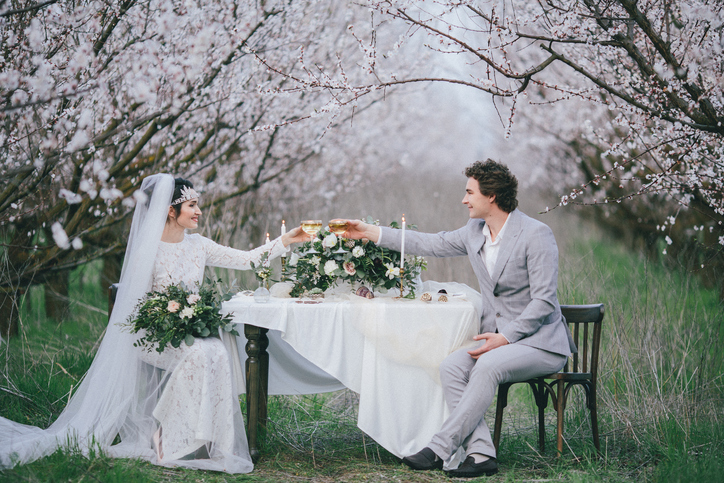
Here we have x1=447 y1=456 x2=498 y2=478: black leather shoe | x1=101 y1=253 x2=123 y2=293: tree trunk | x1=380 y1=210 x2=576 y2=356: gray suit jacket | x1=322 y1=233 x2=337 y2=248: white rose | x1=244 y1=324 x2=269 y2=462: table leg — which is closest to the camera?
x1=447 y1=456 x2=498 y2=478: black leather shoe

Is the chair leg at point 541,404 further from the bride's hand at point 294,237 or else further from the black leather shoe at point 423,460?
the bride's hand at point 294,237

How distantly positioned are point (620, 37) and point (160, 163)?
153 inches

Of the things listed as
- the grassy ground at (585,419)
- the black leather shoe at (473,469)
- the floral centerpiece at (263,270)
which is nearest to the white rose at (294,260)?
the floral centerpiece at (263,270)

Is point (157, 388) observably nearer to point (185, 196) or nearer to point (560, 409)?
point (185, 196)

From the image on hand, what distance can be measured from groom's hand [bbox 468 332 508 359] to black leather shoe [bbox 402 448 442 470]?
0.53m

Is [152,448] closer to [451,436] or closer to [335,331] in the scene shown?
[335,331]

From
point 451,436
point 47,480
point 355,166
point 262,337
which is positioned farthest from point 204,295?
point 355,166

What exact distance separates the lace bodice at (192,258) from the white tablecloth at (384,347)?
431 millimetres

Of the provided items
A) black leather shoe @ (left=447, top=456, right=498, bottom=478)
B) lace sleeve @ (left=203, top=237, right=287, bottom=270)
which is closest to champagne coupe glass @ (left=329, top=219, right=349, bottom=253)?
lace sleeve @ (left=203, top=237, right=287, bottom=270)

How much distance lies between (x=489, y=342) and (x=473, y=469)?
60 cm

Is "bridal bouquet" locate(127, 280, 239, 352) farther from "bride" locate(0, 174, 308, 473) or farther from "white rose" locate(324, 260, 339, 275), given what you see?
"white rose" locate(324, 260, 339, 275)

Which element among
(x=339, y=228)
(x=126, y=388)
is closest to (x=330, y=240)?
(x=339, y=228)

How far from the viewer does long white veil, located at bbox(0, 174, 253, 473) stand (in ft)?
10.3

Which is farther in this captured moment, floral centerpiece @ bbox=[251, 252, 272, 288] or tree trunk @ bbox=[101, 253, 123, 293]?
tree trunk @ bbox=[101, 253, 123, 293]
